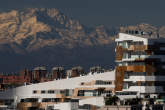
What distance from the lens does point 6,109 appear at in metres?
197

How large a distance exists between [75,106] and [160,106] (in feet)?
89.0

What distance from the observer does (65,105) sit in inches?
7318

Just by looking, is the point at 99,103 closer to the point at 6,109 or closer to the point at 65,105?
the point at 65,105

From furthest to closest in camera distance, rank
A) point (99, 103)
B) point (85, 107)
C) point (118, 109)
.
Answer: point (99, 103) → point (85, 107) → point (118, 109)

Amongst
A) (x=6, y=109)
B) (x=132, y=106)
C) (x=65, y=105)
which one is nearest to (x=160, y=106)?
(x=132, y=106)

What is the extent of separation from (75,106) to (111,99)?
57.3 ft

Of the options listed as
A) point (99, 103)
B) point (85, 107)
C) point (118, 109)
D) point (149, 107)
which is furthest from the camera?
point (99, 103)

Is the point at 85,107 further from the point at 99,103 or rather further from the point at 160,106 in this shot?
the point at 160,106

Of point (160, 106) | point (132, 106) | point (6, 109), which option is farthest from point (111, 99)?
point (6, 109)

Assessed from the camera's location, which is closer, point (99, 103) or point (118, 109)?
point (118, 109)

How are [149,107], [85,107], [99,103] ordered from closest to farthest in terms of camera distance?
[149,107]
[85,107]
[99,103]

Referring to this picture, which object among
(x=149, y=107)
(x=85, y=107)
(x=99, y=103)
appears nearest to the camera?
(x=149, y=107)

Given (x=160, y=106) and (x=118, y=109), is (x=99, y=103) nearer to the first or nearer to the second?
(x=160, y=106)

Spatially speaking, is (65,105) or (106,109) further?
(65,105)
